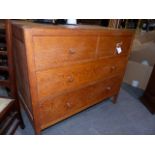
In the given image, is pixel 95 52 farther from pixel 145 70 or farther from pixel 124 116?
pixel 145 70

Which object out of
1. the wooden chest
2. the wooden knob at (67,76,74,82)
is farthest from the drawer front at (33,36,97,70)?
→ the wooden knob at (67,76,74,82)

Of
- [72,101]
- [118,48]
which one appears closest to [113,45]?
[118,48]

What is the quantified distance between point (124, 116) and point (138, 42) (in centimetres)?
139

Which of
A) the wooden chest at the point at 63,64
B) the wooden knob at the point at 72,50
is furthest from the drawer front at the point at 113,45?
the wooden knob at the point at 72,50

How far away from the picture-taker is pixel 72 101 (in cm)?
129

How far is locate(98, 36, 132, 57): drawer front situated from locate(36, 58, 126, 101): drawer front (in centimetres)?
8

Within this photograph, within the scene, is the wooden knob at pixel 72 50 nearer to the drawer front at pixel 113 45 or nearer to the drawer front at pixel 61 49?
the drawer front at pixel 61 49

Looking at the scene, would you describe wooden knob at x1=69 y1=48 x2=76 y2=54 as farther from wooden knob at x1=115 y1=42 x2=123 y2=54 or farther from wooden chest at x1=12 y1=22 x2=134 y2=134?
wooden knob at x1=115 y1=42 x2=123 y2=54

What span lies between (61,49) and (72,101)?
54 centimetres

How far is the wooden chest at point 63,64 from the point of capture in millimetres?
888

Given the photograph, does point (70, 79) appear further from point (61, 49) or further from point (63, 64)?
point (61, 49)
